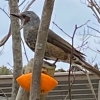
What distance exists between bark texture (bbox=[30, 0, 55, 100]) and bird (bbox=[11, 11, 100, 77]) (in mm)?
929

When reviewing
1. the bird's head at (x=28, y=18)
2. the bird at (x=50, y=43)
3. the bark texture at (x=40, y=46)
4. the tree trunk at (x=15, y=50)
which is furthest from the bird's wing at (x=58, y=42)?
the bark texture at (x=40, y=46)

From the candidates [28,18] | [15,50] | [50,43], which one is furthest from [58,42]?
[15,50]

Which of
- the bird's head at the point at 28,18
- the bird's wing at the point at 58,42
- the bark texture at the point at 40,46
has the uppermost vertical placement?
the bird's head at the point at 28,18

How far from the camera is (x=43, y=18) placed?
147 cm

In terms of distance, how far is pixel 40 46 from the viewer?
1483mm

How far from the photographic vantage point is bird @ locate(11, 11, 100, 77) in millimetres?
2953

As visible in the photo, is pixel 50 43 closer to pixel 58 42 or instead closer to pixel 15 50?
pixel 58 42

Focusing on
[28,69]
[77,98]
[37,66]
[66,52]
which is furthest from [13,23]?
[77,98]

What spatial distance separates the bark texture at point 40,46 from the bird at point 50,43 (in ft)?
3.05

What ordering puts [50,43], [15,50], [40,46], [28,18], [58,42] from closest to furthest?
[40,46], [15,50], [28,18], [50,43], [58,42]

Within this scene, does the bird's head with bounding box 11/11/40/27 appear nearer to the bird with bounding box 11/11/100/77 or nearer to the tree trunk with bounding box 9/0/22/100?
the bird with bounding box 11/11/100/77

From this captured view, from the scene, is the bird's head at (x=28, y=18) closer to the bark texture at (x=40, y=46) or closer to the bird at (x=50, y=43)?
the bird at (x=50, y=43)

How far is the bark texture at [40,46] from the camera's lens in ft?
4.76

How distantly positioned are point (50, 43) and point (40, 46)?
2.00m
